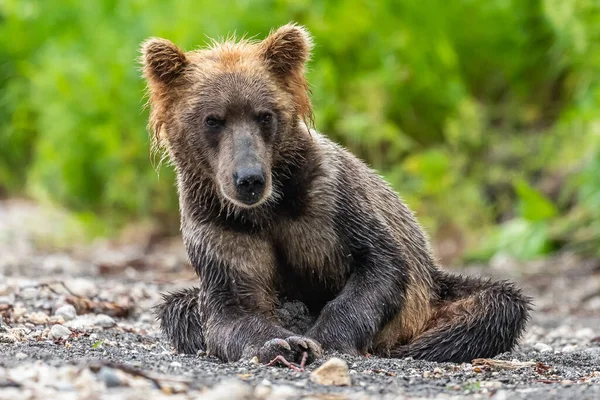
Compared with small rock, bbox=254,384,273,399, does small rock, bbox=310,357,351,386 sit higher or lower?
higher

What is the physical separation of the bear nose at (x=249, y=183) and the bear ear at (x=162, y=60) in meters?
0.96

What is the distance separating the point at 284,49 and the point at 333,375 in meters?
2.55

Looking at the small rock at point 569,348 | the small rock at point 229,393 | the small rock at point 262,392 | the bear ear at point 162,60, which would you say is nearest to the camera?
the small rock at point 229,393

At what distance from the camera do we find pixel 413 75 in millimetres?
13609

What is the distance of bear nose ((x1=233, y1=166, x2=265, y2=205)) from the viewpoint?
5.70 metres

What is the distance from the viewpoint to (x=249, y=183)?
18.8 ft

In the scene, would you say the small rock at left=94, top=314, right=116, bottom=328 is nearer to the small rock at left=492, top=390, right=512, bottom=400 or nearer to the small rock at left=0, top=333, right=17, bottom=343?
the small rock at left=0, top=333, right=17, bottom=343

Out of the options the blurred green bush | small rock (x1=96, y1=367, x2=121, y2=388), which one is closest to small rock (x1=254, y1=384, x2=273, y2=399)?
small rock (x1=96, y1=367, x2=121, y2=388)

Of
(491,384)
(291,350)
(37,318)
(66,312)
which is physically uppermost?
(66,312)

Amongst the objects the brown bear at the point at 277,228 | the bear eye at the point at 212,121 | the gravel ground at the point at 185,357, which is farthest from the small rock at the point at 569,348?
the bear eye at the point at 212,121

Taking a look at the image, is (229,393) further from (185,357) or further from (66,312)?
(66,312)

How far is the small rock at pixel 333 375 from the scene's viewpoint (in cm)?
456

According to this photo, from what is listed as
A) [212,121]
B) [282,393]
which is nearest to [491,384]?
[282,393]

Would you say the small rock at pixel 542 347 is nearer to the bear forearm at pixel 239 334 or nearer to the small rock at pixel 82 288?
the bear forearm at pixel 239 334
